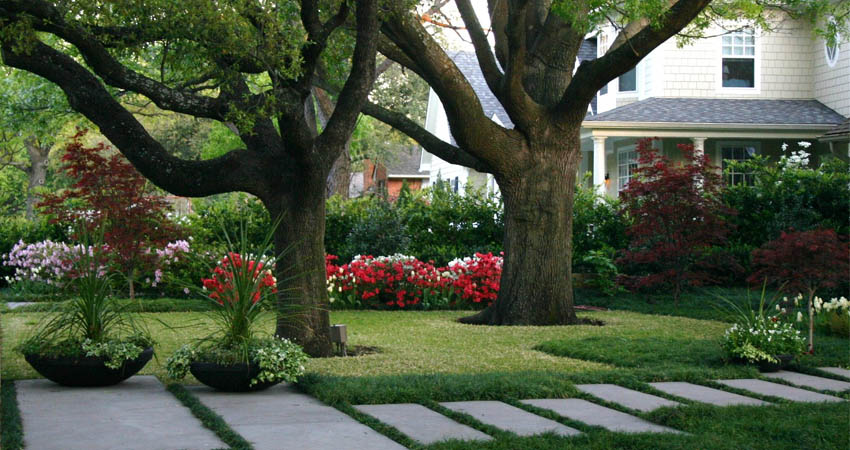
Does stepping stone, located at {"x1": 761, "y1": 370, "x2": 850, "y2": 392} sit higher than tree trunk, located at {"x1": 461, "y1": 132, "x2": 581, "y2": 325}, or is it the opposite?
tree trunk, located at {"x1": 461, "y1": 132, "x2": 581, "y2": 325}

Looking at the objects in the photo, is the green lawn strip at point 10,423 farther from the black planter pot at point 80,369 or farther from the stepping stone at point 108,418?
the black planter pot at point 80,369

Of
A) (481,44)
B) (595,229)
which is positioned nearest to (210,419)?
(481,44)

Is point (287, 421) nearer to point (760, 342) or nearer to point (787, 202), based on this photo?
point (760, 342)

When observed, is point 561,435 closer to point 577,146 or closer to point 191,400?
point 191,400

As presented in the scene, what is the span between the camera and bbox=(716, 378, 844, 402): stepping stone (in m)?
6.52

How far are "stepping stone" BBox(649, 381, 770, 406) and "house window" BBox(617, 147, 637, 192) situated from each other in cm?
1533

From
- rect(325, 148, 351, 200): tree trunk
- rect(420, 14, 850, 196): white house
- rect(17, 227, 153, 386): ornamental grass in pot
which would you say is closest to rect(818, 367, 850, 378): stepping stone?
rect(17, 227, 153, 386): ornamental grass in pot

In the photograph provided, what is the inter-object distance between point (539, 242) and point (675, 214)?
114 inches

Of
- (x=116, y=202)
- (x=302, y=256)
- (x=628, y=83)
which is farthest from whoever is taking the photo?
(x=628, y=83)

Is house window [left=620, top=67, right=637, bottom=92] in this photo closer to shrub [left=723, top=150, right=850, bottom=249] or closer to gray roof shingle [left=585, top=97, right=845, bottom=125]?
gray roof shingle [left=585, top=97, right=845, bottom=125]

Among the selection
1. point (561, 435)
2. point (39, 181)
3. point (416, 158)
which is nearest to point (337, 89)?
point (561, 435)

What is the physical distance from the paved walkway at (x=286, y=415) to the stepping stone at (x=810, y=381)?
0.04m

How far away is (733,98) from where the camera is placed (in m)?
20.9

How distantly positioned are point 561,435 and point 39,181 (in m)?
35.3
